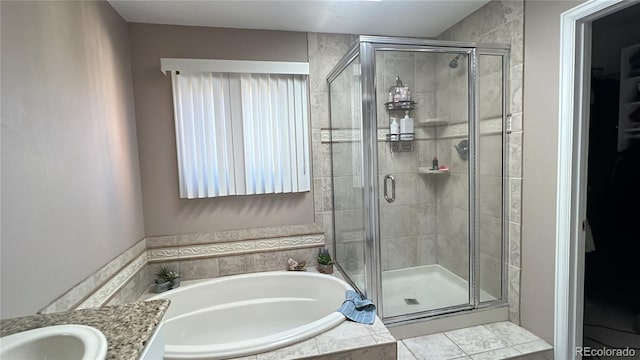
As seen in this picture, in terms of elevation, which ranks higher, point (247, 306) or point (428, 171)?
point (428, 171)

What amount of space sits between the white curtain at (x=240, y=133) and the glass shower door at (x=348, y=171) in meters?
0.26

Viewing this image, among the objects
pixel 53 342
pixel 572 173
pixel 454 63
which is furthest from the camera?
pixel 454 63

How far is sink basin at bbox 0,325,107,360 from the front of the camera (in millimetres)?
788

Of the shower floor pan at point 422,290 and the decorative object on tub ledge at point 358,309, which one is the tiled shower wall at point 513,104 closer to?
the shower floor pan at point 422,290

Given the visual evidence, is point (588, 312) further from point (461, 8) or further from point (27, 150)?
point (27, 150)

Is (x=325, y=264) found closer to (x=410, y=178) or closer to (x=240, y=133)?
(x=410, y=178)

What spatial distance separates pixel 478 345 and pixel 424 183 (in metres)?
1.26

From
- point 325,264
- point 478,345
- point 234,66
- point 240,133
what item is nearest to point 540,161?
point 478,345

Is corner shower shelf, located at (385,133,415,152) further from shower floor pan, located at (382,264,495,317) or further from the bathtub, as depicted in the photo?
the bathtub

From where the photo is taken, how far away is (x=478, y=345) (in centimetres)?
180

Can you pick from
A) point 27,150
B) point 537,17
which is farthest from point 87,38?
point 537,17

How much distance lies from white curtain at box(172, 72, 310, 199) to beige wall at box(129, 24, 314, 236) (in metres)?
0.10

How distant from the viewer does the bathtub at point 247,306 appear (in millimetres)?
2043

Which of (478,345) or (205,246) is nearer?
(478,345)
